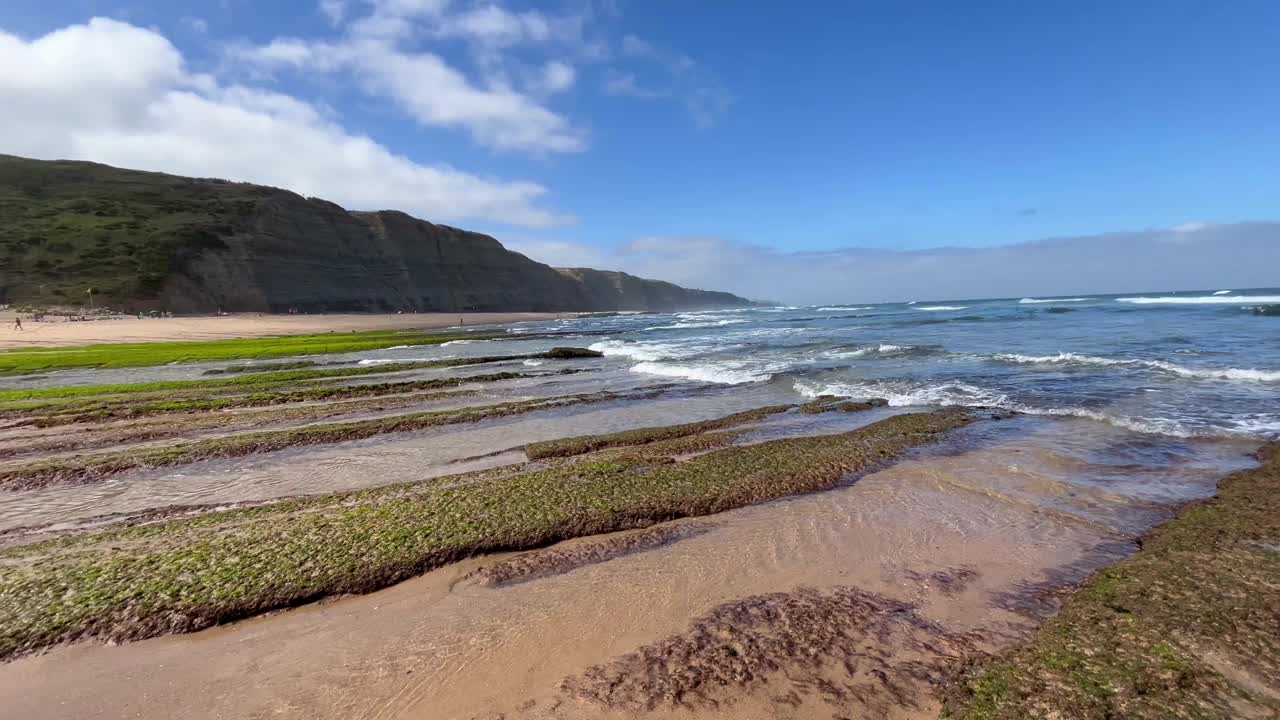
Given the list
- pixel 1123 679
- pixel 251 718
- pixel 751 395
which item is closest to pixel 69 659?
pixel 251 718

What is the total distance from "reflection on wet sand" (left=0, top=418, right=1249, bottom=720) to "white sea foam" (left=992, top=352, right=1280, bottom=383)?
13.5 m

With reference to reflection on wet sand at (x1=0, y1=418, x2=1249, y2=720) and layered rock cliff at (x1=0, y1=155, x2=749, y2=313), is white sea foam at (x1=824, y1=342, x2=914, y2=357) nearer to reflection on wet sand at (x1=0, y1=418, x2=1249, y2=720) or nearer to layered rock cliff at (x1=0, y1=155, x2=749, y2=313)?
reflection on wet sand at (x1=0, y1=418, x2=1249, y2=720)

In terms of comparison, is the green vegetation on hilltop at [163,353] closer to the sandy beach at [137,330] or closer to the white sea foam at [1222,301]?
the sandy beach at [137,330]

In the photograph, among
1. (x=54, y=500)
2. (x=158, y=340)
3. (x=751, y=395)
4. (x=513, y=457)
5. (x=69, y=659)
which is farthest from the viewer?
(x=158, y=340)

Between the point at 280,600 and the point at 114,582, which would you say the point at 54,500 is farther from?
the point at 280,600

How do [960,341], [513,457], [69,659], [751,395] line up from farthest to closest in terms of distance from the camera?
1. [960,341]
2. [751,395]
3. [513,457]
4. [69,659]

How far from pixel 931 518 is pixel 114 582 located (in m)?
8.77

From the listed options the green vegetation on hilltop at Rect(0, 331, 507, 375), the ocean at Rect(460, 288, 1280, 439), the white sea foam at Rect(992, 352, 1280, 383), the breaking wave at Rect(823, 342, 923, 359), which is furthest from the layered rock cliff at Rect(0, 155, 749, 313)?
the white sea foam at Rect(992, 352, 1280, 383)

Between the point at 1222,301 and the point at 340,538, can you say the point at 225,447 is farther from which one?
the point at 1222,301

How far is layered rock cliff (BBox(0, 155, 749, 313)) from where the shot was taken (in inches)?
2448

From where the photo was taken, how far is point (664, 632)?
452 cm

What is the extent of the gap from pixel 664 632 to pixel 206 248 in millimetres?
91015

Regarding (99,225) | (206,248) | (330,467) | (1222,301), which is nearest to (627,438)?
(330,467)

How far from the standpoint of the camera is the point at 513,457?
399 inches
